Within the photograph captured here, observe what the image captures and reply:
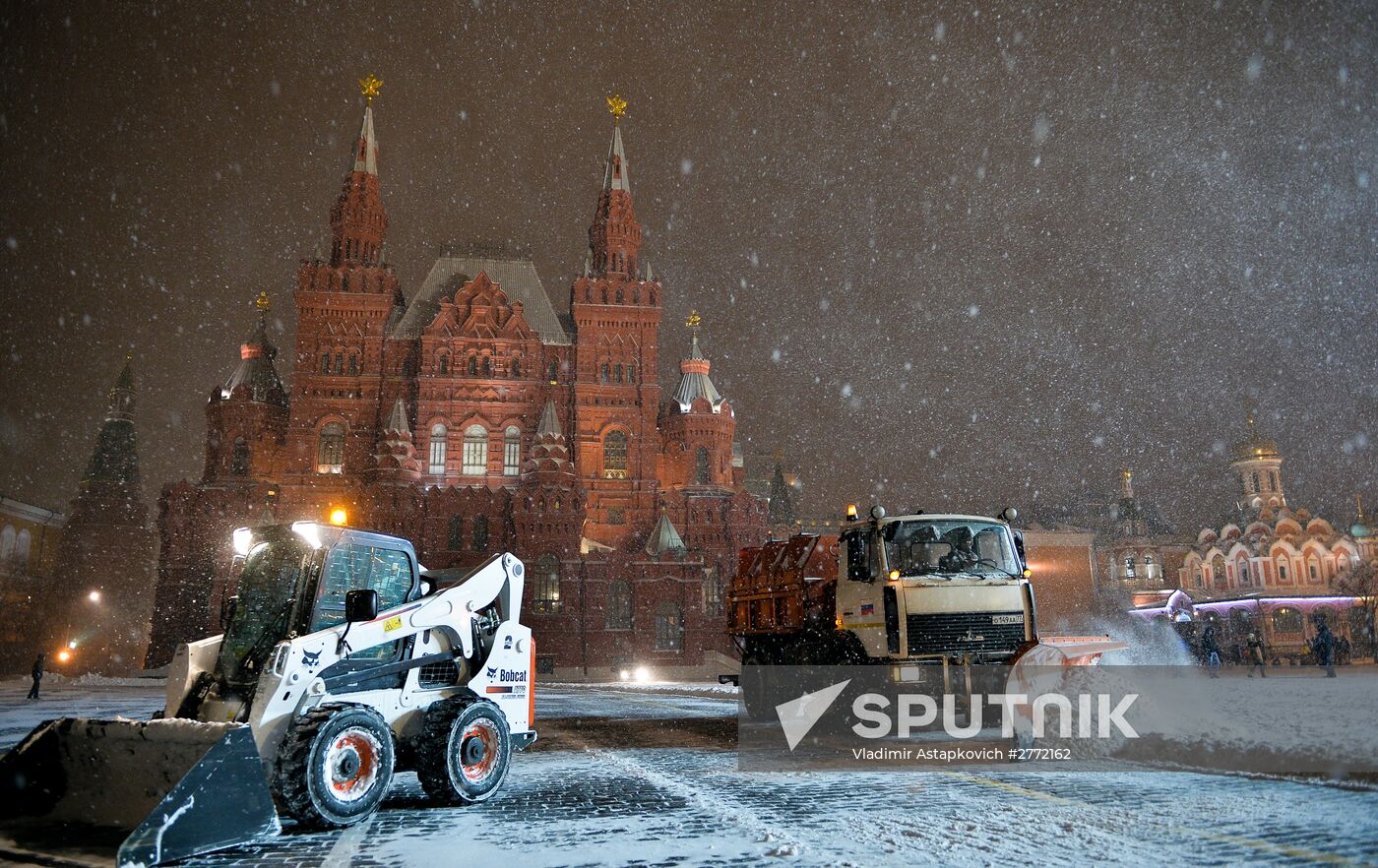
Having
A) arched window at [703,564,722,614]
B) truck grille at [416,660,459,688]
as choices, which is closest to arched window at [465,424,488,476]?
arched window at [703,564,722,614]

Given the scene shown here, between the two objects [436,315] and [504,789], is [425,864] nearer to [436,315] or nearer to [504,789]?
[504,789]

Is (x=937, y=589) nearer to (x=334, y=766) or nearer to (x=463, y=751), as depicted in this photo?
(x=463, y=751)

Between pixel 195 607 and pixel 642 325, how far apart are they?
27.0m

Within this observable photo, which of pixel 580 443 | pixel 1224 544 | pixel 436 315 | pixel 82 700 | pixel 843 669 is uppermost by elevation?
pixel 436 315

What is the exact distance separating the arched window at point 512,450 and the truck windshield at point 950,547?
3818cm

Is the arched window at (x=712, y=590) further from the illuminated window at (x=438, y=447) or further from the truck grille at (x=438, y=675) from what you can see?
the truck grille at (x=438, y=675)

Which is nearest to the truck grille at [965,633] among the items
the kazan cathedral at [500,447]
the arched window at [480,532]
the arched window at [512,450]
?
the kazan cathedral at [500,447]

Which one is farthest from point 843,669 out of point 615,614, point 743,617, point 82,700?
point 615,614

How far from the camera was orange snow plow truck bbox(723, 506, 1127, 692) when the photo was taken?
34.4ft

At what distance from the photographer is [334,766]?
22.4 ft

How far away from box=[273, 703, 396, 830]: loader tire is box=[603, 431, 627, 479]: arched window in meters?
42.4

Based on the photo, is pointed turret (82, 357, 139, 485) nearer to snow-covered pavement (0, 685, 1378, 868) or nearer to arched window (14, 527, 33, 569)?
arched window (14, 527, 33, 569)

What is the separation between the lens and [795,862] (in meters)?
5.56

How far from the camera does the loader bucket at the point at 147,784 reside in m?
5.79
